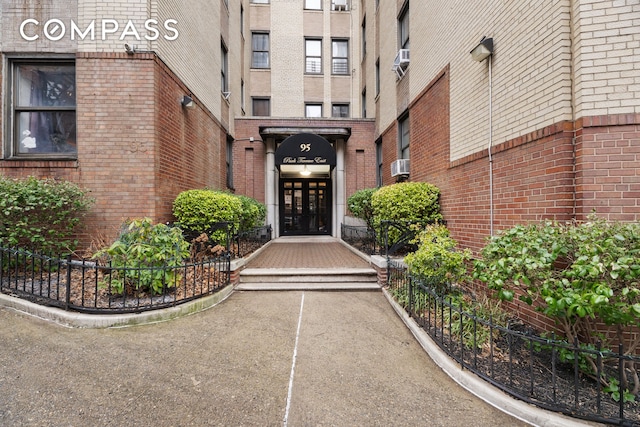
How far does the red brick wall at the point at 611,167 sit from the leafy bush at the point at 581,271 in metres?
0.34

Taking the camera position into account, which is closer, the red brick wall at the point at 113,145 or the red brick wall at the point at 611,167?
the red brick wall at the point at 611,167

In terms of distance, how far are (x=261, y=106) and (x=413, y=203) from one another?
12487mm

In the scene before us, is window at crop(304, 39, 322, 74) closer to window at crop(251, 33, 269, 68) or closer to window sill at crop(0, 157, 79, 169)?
window at crop(251, 33, 269, 68)

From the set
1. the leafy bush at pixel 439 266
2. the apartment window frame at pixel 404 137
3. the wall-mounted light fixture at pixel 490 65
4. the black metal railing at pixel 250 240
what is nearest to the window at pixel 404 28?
the apartment window frame at pixel 404 137

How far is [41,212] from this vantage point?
5.20 metres

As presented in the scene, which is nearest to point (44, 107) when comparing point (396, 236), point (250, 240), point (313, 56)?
point (250, 240)

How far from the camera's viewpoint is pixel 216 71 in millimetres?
10156

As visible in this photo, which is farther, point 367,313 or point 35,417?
point 367,313

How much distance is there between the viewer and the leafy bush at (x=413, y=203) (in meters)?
6.63

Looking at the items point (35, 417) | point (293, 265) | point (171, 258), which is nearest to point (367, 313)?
point (293, 265)

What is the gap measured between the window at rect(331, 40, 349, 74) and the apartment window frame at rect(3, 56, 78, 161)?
1304 centimetres

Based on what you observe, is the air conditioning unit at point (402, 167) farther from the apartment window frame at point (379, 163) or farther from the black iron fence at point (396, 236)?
the apartment window frame at point (379, 163)

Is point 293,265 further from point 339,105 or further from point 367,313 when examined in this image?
point 339,105

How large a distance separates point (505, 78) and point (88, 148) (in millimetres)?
8056
